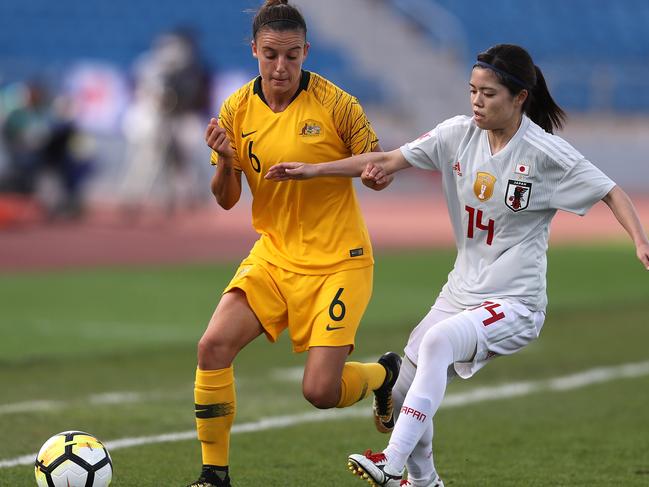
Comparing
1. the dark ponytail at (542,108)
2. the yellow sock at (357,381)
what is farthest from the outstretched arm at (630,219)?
the yellow sock at (357,381)

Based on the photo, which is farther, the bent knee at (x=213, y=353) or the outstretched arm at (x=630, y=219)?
the bent knee at (x=213, y=353)

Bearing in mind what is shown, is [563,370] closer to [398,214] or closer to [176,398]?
[176,398]

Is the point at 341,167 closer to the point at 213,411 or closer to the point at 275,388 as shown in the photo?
the point at 213,411

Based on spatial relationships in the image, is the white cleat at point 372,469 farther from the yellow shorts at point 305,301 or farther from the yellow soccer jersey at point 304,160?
the yellow soccer jersey at point 304,160

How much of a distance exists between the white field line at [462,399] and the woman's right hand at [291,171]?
6.96 ft

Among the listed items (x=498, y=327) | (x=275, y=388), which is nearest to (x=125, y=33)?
(x=275, y=388)

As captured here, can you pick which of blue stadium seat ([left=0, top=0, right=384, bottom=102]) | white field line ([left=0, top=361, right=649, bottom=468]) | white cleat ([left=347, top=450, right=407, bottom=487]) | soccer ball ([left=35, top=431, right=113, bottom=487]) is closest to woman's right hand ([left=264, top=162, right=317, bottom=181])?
white cleat ([left=347, top=450, right=407, bottom=487])

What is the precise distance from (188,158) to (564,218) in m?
7.71

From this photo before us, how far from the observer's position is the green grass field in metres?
6.64

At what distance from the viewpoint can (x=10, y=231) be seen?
1875 cm

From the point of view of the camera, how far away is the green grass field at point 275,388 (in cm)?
664

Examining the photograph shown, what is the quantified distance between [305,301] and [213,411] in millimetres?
731

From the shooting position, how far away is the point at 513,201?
561cm

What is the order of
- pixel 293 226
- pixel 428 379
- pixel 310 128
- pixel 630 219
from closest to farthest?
pixel 428 379 → pixel 630 219 → pixel 310 128 → pixel 293 226
